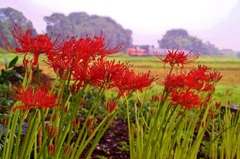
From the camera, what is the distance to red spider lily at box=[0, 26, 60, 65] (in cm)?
53

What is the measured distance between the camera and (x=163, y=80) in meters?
0.78

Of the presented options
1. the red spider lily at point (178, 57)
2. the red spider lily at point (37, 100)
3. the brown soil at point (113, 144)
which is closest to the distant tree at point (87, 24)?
the brown soil at point (113, 144)

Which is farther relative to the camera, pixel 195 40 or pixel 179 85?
pixel 195 40

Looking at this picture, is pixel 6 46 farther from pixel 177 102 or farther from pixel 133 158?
pixel 133 158

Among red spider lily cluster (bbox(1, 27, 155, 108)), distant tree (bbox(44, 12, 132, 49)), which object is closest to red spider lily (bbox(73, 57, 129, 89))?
red spider lily cluster (bbox(1, 27, 155, 108))

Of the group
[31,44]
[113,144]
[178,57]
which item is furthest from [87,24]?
[31,44]

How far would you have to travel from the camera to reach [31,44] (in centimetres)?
53

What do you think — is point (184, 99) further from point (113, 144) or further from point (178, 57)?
point (113, 144)

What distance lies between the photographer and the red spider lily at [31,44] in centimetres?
53

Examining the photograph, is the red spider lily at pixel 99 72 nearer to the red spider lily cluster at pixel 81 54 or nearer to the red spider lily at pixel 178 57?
the red spider lily cluster at pixel 81 54

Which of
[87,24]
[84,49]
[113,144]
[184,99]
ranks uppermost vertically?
[87,24]

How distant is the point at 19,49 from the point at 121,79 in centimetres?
19

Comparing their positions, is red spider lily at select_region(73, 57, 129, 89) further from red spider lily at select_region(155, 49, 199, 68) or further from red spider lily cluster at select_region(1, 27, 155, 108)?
red spider lily at select_region(155, 49, 199, 68)

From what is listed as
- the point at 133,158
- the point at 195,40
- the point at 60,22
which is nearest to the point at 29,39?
the point at 133,158
